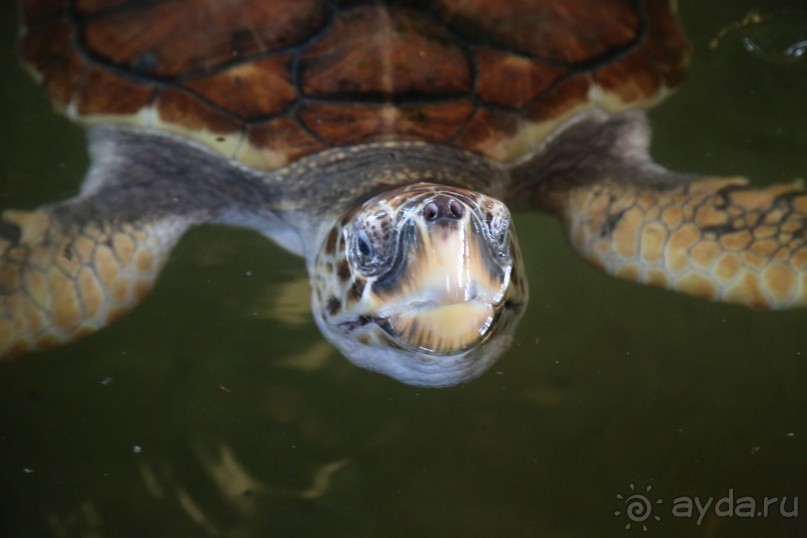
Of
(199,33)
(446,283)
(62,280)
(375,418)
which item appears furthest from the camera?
(375,418)

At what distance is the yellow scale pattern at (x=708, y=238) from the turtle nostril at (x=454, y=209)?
927 mm

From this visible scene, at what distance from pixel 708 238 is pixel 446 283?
3.44 feet

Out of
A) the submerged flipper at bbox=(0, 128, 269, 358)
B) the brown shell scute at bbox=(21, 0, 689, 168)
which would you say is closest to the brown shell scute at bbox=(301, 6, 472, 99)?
the brown shell scute at bbox=(21, 0, 689, 168)

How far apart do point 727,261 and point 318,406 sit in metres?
1.19

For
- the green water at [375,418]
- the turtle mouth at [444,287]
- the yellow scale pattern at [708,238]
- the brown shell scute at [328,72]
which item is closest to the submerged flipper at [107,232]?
the brown shell scute at [328,72]

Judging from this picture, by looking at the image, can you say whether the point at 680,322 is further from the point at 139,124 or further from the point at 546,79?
the point at 139,124

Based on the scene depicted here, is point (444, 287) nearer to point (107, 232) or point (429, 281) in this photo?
point (429, 281)

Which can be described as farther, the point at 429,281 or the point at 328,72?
the point at 328,72

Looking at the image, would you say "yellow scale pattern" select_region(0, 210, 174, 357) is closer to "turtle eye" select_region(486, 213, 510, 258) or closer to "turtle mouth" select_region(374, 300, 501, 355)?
"turtle mouth" select_region(374, 300, 501, 355)

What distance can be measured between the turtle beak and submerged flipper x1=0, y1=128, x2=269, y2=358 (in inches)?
34.7

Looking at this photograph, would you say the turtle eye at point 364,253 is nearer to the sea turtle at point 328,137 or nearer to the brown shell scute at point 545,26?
the sea turtle at point 328,137

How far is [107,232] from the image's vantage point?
1.95 m

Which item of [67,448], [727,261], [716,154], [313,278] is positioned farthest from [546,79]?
[67,448]

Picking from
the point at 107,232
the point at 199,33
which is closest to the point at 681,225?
the point at 199,33
